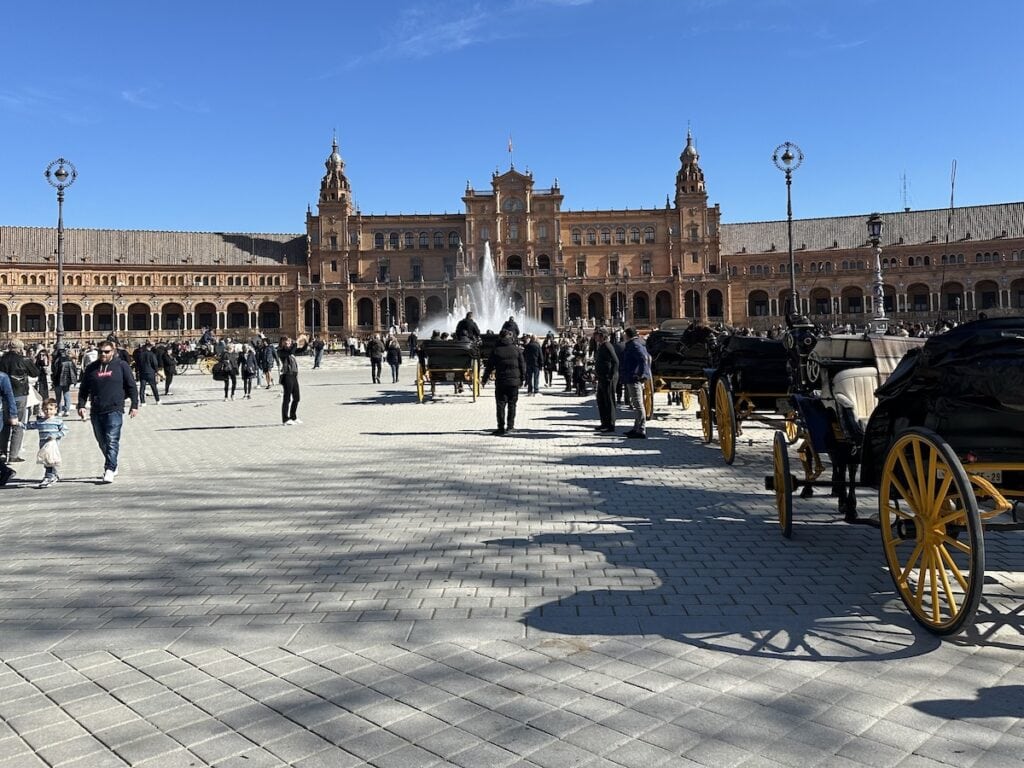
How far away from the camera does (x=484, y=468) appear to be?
396 inches

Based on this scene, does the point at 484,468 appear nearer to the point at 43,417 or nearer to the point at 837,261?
the point at 43,417

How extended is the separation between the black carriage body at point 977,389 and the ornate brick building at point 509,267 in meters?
79.8

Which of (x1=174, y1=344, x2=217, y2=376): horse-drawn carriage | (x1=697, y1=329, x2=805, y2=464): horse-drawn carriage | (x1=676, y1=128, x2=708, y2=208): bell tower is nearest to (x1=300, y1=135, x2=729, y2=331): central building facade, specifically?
(x1=676, y1=128, x2=708, y2=208): bell tower

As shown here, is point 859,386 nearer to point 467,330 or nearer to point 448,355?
point 448,355

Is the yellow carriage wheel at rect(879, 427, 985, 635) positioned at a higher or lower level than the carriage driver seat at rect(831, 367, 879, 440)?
lower

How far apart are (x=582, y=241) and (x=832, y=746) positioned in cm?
9114

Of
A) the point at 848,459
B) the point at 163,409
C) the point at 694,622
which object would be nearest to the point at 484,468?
the point at 848,459

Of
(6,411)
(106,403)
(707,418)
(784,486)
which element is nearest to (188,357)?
(6,411)

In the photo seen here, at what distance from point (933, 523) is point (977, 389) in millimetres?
716

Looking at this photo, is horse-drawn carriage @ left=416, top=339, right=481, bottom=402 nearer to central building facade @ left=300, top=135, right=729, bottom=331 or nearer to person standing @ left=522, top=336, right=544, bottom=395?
person standing @ left=522, top=336, right=544, bottom=395

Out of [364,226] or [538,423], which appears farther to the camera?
[364,226]

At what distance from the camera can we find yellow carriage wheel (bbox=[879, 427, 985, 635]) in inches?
142

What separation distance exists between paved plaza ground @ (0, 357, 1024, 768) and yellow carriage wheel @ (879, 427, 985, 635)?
22cm

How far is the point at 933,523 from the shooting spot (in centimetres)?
391
